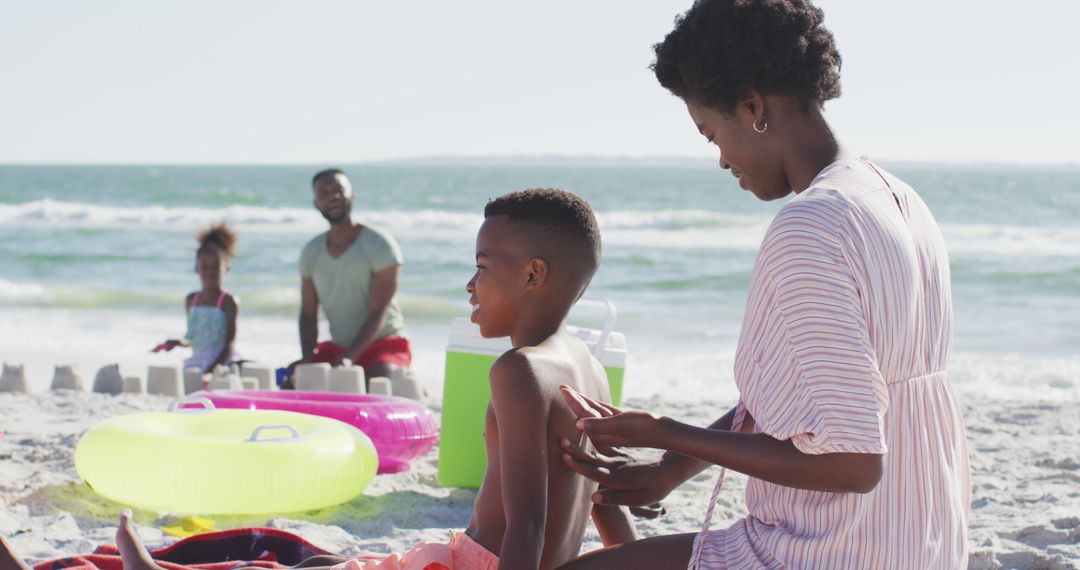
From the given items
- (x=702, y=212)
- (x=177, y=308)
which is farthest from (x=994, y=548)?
(x=702, y=212)

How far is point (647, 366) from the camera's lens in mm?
9633

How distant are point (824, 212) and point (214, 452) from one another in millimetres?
2949

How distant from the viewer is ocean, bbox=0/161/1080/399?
9.86 meters

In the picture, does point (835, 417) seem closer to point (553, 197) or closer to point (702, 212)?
point (553, 197)

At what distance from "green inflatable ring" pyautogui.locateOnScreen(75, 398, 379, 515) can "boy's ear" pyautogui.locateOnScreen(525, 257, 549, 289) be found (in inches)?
79.7

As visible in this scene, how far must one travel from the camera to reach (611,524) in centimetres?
277

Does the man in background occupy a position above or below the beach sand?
above

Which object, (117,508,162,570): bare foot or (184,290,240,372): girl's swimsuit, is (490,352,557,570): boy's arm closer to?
(117,508,162,570): bare foot

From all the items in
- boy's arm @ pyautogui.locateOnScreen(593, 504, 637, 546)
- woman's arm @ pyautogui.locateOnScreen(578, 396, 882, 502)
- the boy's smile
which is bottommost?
boy's arm @ pyautogui.locateOnScreen(593, 504, 637, 546)

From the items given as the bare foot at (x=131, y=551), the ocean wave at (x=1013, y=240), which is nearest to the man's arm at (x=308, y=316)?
the bare foot at (x=131, y=551)

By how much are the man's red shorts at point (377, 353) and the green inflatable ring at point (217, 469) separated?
98.8 inches

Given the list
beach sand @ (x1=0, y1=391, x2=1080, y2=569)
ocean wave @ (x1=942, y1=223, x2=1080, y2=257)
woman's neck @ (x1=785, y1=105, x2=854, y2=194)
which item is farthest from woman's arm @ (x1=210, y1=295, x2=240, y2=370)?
ocean wave @ (x1=942, y1=223, x2=1080, y2=257)

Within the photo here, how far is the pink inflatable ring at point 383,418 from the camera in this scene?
510 cm

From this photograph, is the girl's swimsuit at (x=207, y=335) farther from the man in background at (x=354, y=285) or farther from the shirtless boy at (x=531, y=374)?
the shirtless boy at (x=531, y=374)
